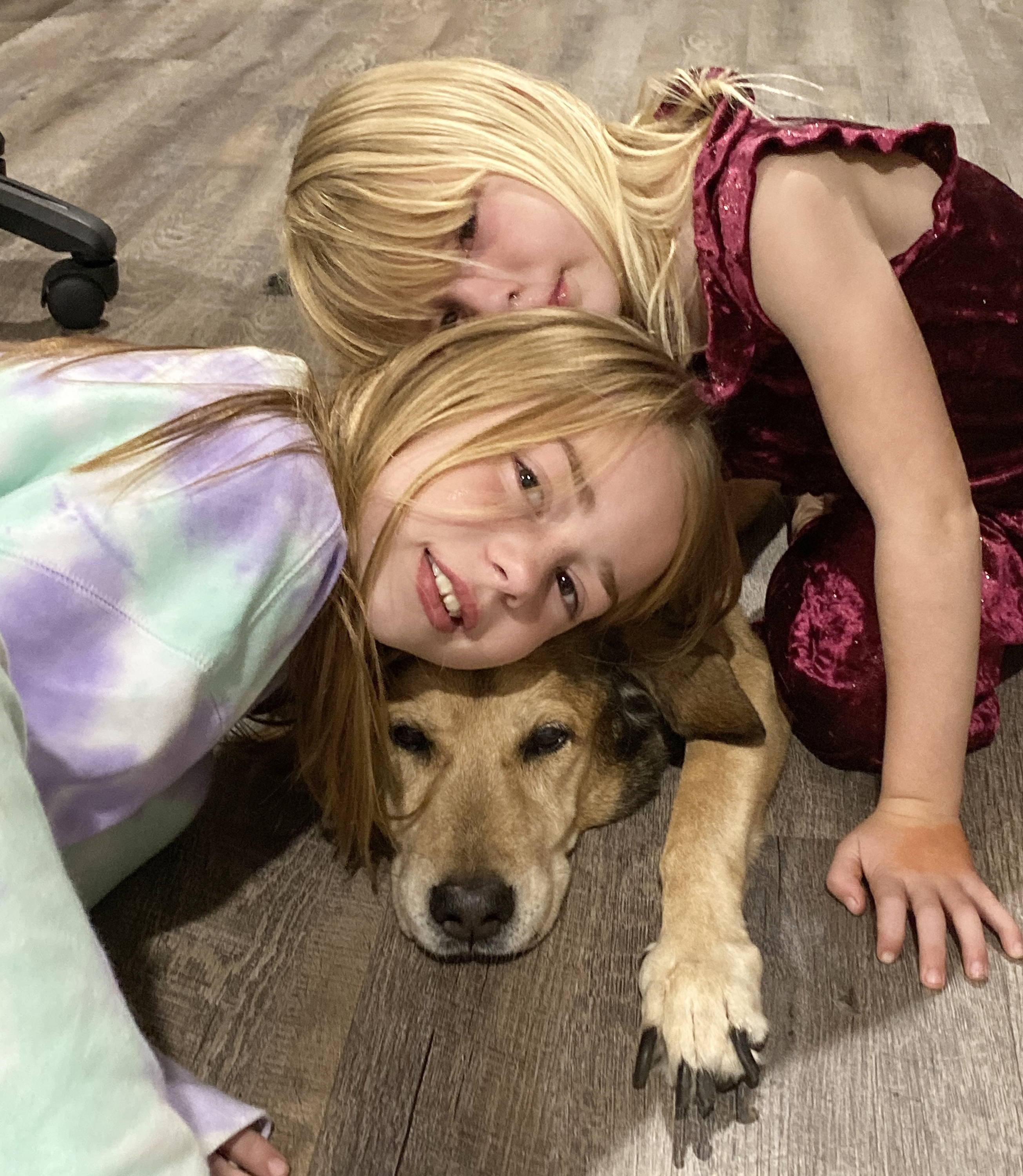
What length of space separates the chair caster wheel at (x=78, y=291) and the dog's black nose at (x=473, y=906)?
184 centimetres

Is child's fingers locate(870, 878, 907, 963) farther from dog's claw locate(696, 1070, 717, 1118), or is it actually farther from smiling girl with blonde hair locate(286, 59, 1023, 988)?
dog's claw locate(696, 1070, 717, 1118)

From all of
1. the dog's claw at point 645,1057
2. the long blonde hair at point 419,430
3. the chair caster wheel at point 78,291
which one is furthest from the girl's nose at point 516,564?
the chair caster wheel at point 78,291

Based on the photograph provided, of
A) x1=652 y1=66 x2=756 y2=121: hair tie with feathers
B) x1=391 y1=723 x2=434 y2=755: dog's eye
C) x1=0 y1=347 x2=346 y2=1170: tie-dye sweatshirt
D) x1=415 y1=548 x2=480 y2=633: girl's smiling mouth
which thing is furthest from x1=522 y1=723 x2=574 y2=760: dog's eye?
x1=652 y1=66 x2=756 y2=121: hair tie with feathers

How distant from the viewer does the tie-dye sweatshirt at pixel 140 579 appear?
3.61 ft

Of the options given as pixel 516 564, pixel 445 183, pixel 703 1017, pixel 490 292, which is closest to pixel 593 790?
pixel 703 1017

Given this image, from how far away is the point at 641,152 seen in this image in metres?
1.65

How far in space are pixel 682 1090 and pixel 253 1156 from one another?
474 millimetres

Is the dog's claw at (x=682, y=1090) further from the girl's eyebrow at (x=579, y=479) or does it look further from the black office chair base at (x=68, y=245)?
the black office chair base at (x=68, y=245)

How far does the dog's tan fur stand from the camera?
54.4 inches

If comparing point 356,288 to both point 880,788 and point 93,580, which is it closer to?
point 93,580

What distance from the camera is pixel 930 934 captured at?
1.39 meters

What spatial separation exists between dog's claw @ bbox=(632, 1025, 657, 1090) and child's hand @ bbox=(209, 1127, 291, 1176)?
0.40m

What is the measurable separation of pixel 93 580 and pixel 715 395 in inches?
36.6

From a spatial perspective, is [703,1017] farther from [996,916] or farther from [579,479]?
[579,479]
